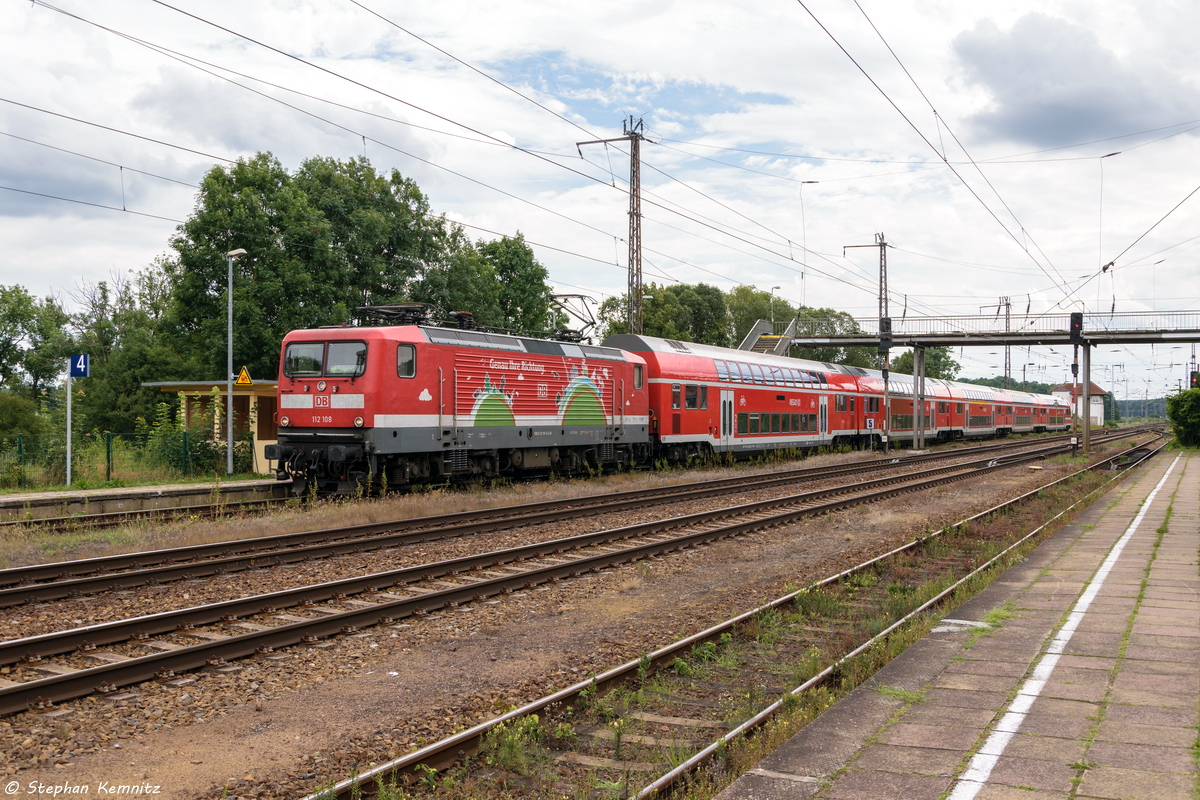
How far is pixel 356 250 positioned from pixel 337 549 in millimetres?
25104

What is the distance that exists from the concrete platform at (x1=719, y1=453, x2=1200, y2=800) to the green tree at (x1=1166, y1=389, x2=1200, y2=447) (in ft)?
149

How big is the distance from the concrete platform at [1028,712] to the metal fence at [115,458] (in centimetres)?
2090

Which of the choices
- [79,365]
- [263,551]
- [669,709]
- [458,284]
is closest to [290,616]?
[263,551]

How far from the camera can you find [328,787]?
190 inches

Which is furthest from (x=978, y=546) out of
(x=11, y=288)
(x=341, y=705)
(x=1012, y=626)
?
(x=11, y=288)

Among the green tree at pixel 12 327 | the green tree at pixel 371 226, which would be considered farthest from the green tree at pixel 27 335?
the green tree at pixel 371 226

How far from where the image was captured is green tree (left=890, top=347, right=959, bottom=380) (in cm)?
10166

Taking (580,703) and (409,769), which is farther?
(580,703)

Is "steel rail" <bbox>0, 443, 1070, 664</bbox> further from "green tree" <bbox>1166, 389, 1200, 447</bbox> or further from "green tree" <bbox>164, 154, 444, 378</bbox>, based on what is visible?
"green tree" <bbox>1166, 389, 1200, 447</bbox>

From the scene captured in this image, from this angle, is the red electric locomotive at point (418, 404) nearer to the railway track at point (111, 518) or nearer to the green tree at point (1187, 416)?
the railway track at point (111, 518)

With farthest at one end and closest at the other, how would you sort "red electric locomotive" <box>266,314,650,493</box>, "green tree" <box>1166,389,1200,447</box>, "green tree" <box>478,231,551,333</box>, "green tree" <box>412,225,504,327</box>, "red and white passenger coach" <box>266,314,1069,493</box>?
"green tree" <box>478,231,551,333</box>, "green tree" <box>1166,389,1200,447</box>, "green tree" <box>412,225,504,327</box>, "red and white passenger coach" <box>266,314,1069,493</box>, "red electric locomotive" <box>266,314,650,493</box>

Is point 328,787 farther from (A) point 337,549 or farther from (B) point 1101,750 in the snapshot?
(A) point 337,549

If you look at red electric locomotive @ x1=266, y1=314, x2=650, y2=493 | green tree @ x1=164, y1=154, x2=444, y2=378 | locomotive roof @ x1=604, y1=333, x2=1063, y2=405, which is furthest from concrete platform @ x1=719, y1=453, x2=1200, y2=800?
green tree @ x1=164, y1=154, x2=444, y2=378

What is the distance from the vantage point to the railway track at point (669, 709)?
210 inches
